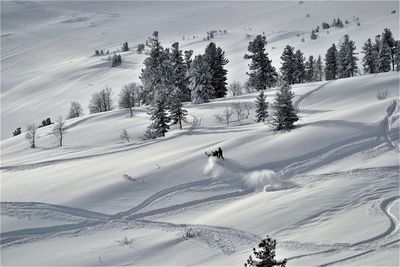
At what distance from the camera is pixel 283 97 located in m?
31.7

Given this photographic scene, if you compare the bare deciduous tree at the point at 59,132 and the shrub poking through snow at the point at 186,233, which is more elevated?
the bare deciduous tree at the point at 59,132

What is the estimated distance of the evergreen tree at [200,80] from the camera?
6338 cm

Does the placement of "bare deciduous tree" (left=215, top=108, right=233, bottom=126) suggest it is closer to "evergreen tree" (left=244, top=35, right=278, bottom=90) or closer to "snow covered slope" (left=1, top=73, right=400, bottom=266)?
"evergreen tree" (left=244, top=35, right=278, bottom=90)

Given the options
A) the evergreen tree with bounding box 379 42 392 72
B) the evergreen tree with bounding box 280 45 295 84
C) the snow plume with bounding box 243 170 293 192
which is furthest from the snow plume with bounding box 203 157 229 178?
the evergreen tree with bounding box 379 42 392 72

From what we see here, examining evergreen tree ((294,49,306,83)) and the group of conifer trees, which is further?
evergreen tree ((294,49,306,83))

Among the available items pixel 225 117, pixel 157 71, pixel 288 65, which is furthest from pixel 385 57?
pixel 157 71

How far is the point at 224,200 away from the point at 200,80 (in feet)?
145

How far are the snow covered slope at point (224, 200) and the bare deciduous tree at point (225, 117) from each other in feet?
59.3

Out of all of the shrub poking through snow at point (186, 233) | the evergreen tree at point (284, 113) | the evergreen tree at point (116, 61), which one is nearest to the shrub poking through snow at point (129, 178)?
the shrub poking through snow at point (186, 233)

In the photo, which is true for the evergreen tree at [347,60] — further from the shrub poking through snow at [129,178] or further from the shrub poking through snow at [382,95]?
the shrub poking through snow at [129,178]

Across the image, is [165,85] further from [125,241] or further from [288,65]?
[125,241]

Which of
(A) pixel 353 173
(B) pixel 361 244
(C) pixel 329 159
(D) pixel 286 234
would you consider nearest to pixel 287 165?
(C) pixel 329 159

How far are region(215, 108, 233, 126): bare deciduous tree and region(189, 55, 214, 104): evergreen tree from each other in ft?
28.0

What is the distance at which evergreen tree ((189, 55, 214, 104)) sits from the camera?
63375 millimetres
